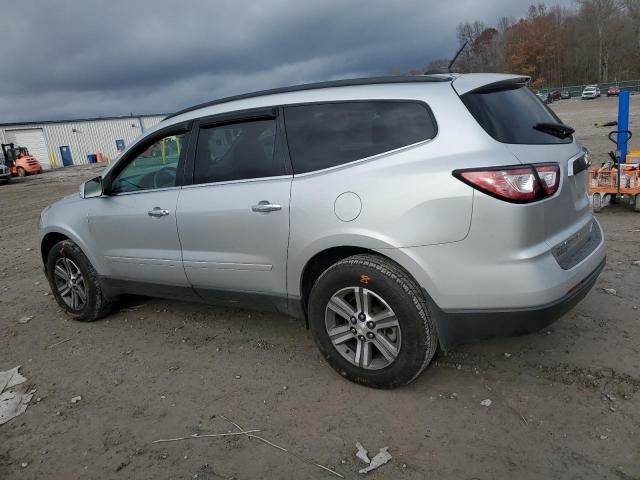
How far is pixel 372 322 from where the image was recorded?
2982 mm

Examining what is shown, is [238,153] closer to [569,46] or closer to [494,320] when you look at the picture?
[494,320]

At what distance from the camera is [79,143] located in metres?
45.2

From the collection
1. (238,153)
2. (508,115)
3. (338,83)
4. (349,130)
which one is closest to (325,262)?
(349,130)

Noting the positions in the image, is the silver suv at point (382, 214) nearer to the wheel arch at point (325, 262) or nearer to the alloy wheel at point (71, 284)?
the wheel arch at point (325, 262)

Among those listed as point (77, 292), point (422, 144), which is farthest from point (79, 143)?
point (422, 144)

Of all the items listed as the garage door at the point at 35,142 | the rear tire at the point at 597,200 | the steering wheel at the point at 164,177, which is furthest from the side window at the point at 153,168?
the garage door at the point at 35,142

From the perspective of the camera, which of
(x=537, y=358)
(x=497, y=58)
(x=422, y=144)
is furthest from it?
(x=497, y=58)

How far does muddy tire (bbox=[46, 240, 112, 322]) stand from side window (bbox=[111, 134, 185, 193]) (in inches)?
32.5

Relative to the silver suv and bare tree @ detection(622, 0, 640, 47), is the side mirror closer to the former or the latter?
the silver suv

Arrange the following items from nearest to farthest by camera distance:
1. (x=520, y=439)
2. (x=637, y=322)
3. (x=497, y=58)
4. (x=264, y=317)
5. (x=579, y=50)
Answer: (x=520, y=439)
(x=637, y=322)
(x=264, y=317)
(x=579, y=50)
(x=497, y=58)

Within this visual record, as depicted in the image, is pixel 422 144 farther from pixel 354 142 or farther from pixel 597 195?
pixel 597 195

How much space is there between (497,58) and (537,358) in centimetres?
9781

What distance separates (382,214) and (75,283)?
3.29 metres

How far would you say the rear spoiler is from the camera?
113 inches
